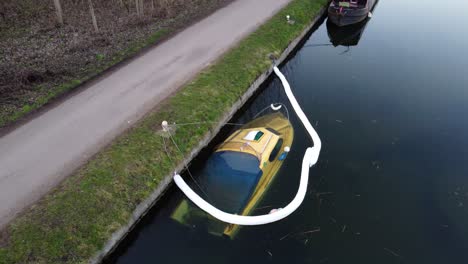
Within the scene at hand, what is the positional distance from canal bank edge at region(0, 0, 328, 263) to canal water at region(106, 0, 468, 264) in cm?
84

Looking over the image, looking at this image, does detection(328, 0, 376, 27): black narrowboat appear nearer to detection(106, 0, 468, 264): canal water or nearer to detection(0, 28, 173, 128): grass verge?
detection(106, 0, 468, 264): canal water

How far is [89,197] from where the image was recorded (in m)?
10.4

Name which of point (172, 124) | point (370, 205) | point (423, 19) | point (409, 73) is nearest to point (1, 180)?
point (172, 124)

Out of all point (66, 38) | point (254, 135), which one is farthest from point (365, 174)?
point (66, 38)

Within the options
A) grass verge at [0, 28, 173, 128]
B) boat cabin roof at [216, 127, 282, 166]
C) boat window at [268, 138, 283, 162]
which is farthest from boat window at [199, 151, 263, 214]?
grass verge at [0, 28, 173, 128]

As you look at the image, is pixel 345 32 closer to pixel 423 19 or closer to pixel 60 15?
pixel 423 19

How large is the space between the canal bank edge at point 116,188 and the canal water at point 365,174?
0.84m

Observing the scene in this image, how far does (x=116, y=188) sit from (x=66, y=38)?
13.6 m

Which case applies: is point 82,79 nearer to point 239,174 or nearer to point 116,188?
point 116,188

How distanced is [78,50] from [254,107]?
10601 millimetres

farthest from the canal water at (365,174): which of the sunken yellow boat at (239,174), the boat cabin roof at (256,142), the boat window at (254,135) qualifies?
the boat window at (254,135)

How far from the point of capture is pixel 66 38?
65.9ft

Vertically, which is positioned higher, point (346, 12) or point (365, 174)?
point (346, 12)

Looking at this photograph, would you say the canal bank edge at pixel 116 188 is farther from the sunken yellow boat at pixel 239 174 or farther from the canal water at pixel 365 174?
the sunken yellow boat at pixel 239 174
